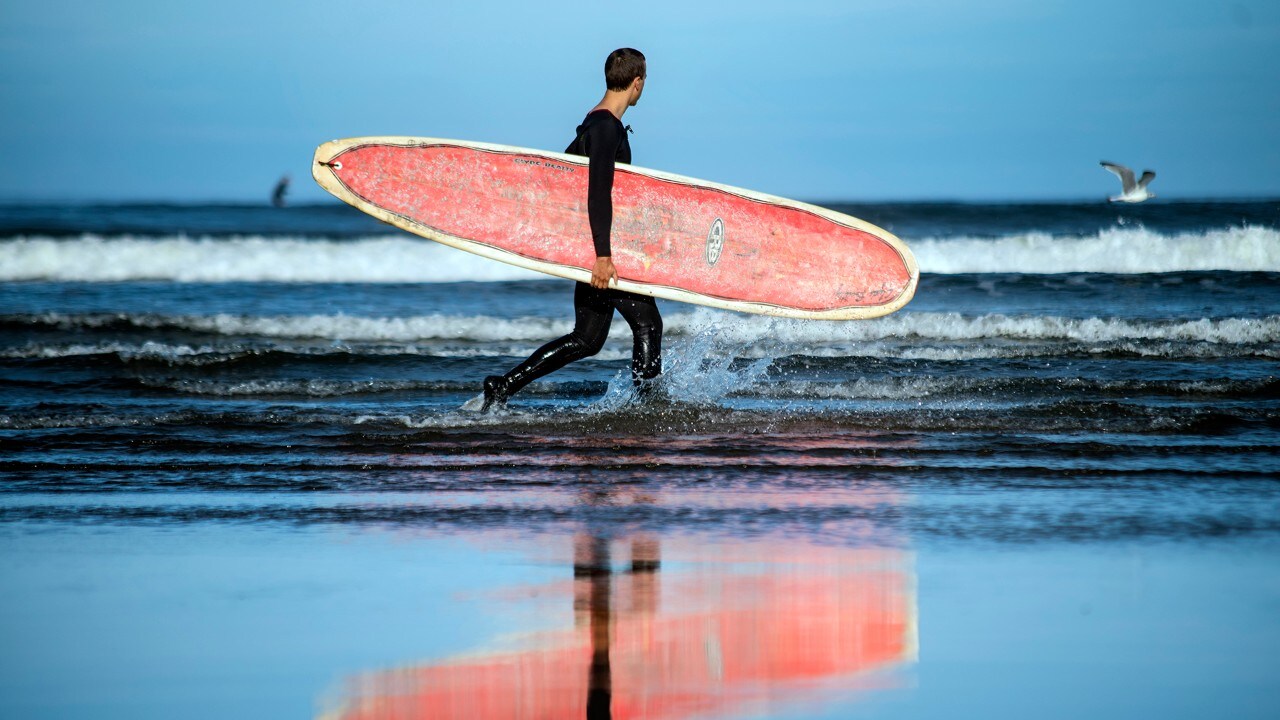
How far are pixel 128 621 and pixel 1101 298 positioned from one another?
501 inches

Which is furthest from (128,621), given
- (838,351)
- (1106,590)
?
(838,351)

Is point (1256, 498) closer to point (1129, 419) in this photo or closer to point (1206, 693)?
point (1129, 419)

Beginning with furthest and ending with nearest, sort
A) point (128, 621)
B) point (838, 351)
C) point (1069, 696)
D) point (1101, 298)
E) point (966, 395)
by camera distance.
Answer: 1. point (1101, 298)
2. point (838, 351)
3. point (966, 395)
4. point (128, 621)
5. point (1069, 696)

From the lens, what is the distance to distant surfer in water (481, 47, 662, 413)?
5.80 metres

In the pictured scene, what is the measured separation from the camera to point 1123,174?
18047 mm

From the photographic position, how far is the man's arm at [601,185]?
19.0 ft

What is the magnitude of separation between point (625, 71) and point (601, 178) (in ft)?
1.62

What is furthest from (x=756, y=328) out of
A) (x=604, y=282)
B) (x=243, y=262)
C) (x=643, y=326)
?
(x=243, y=262)

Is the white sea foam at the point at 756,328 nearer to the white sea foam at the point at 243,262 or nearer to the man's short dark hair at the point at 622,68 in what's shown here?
the man's short dark hair at the point at 622,68

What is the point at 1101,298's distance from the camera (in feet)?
46.5

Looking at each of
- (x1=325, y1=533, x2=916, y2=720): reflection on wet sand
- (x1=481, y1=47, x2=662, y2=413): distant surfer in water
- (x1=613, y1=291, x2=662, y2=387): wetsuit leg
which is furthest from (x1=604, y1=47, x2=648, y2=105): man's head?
(x1=325, y1=533, x2=916, y2=720): reflection on wet sand

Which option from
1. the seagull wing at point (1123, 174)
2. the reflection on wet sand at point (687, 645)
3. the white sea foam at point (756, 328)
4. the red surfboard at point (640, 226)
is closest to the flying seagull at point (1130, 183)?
the seagull wing at point (1123, 174)

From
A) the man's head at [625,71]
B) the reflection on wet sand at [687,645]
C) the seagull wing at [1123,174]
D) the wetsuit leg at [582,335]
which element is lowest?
the reflection on wet sand at [687,645]

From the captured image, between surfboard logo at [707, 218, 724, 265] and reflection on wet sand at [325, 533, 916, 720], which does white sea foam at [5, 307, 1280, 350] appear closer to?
surfboard logo at [707, 218, 724, 265]
